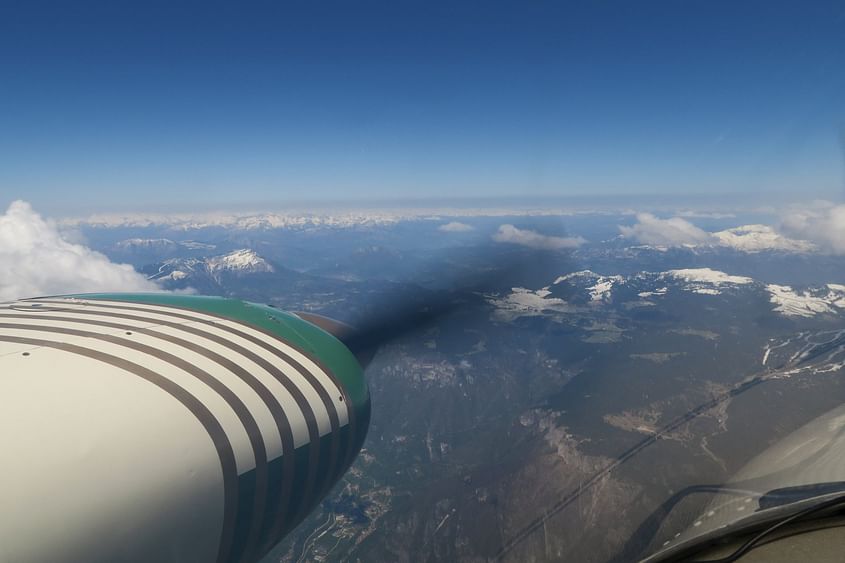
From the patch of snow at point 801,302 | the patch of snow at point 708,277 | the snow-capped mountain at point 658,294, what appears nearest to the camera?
the patch of snow at point 801,302

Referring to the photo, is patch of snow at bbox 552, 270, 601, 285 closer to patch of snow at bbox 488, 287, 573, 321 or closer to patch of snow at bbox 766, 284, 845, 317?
patch of snow at bbox 488, 287, 573, 321

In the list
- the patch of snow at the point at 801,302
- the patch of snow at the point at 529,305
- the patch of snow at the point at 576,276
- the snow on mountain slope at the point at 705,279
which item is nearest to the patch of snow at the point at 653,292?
the snow on mountain slope at the point at 705,279

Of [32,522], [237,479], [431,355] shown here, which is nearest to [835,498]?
[237,479]

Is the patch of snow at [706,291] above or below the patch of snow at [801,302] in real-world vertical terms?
above

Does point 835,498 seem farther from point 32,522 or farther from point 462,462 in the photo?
point 462,462

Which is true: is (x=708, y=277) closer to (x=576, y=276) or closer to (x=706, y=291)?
(x=706, y=291)

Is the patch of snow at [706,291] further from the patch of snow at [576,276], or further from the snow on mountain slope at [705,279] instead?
the patch of snow at [576,276]

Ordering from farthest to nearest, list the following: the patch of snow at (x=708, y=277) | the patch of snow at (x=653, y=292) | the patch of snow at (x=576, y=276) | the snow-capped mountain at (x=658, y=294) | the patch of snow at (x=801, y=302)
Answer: the patch of snow at (x=708, y=277)
the patch of snow at (x=653, y=292)
the patch of snow at (x=576, y=276)
the snow-capped mountain at (x=658, y=294)
the patch of snow at (x=801, y=302)

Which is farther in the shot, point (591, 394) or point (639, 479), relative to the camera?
point (591, 394)

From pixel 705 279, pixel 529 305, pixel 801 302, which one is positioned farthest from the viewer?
pixel 705 279

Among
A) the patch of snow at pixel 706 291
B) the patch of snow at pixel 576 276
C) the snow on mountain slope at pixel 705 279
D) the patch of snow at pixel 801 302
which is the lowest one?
the patch of snow at pixel 801 302

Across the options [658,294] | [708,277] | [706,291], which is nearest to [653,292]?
[658,294]
